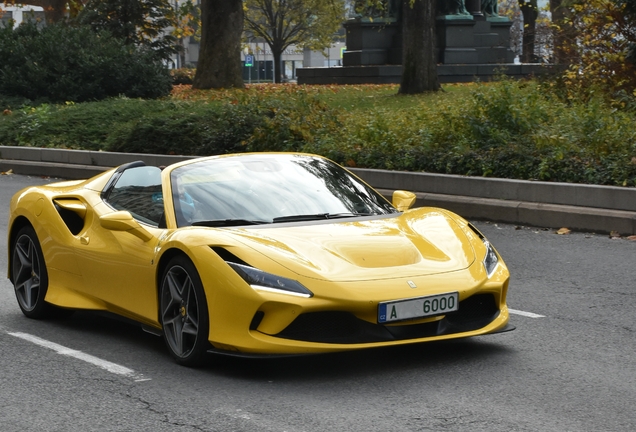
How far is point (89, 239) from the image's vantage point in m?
7.59

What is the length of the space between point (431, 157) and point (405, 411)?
1008 centimetres

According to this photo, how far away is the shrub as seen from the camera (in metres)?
29.2

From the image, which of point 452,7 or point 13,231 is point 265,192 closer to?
point 13,231

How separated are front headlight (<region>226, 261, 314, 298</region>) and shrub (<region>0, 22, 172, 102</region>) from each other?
77.2 feet

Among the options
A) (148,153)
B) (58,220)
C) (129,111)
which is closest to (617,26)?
(148,153)

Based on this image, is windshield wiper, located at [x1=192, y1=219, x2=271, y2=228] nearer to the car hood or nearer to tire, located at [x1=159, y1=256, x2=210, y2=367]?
the car hood

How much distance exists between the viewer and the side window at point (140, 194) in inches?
286

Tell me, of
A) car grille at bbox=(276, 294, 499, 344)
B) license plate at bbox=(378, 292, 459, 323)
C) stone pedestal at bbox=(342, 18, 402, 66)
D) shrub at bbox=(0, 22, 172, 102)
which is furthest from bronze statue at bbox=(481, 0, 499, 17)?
car grille at bbox=(276, 294, 499, 344)

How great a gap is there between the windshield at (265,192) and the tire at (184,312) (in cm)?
48

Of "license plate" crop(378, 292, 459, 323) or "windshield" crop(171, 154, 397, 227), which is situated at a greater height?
"windshield" crop(171, 154, 397, 227)

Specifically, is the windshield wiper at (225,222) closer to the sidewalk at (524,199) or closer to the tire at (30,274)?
the tire at (30,274)

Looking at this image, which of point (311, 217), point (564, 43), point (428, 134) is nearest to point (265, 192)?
point (311, 217)

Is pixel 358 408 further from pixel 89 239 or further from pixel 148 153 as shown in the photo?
pixel 148 153

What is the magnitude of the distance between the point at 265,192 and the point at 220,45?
26.4 m
